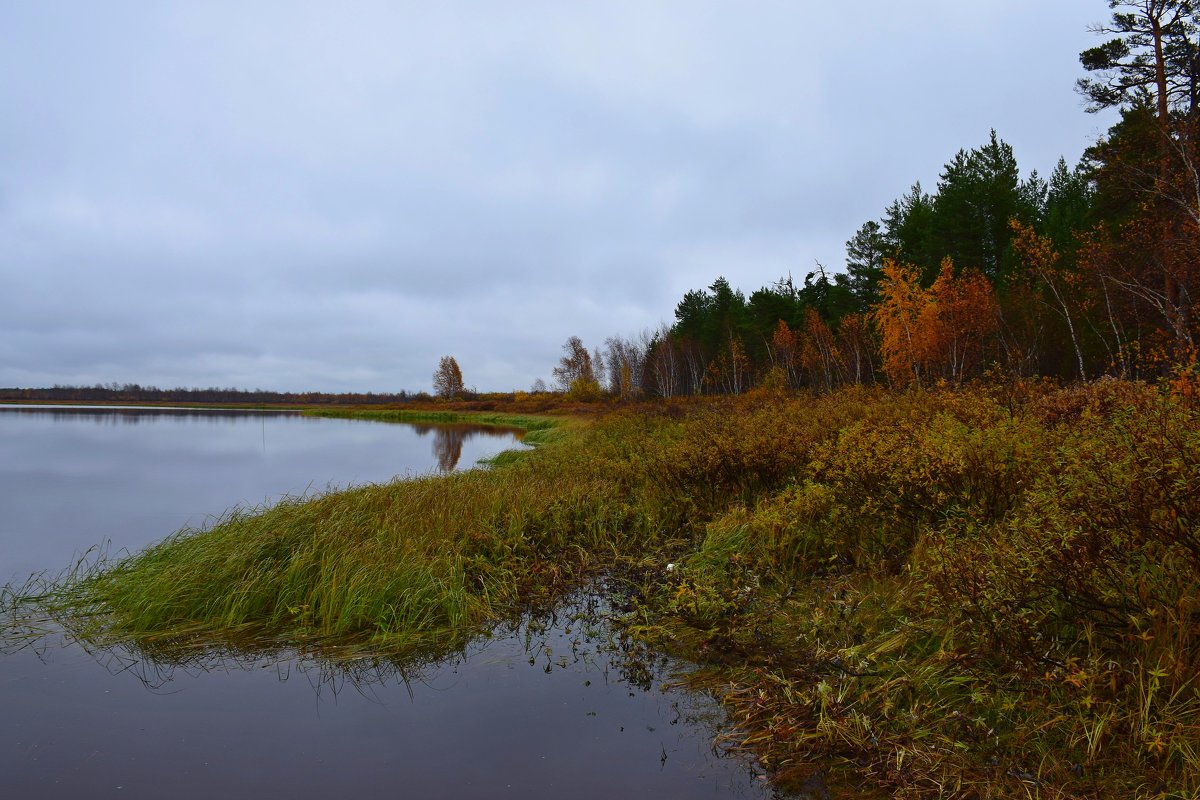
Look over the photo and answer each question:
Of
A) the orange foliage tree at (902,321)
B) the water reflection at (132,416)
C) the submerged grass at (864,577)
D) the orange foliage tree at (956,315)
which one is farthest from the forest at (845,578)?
the water reflection at (132,416)

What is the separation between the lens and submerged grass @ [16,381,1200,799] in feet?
11.9

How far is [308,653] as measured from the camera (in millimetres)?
5965

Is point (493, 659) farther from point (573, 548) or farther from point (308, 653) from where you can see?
point (573, 548)

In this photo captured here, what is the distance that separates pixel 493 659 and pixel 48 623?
4982 mm

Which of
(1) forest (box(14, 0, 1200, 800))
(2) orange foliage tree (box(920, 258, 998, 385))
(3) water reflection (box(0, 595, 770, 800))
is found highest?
(2) orange foliage tree (box(920, 258, 998, 385))

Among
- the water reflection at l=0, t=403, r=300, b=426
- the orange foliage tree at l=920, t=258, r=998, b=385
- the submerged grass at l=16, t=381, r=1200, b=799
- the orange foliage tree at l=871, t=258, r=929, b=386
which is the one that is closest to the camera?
the submerged grass at l=16, t=381, r=1200, b=799

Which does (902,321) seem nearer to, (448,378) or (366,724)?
(366,724)

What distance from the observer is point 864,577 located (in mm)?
6312

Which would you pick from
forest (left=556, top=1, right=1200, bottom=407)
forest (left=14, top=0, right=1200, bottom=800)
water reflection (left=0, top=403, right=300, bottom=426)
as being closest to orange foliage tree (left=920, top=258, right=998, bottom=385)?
forest (left=556, top=1, right=1200, bottom=407)

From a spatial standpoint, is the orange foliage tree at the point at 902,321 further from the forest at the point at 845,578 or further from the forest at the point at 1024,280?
the forest at the point at 845,578

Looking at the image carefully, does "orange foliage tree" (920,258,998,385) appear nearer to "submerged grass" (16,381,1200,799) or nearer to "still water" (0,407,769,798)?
"submerged grass" (16,381,1200,799)

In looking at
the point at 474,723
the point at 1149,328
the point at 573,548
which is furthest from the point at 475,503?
the point at 1149,328

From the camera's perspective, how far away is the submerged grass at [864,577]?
3.63 m

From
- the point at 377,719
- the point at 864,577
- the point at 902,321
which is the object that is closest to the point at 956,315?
the point at 902,321
